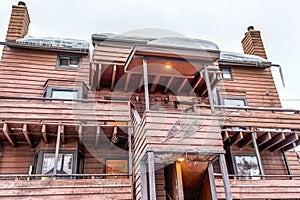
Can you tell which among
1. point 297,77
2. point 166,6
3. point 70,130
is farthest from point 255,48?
point 297,77

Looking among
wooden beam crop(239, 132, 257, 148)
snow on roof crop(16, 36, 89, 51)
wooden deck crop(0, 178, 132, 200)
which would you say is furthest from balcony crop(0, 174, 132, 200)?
snow on roof crop(16, 36, 89, 51)

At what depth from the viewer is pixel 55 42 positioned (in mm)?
10852

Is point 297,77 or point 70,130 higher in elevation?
point 297,77

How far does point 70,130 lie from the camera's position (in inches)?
327

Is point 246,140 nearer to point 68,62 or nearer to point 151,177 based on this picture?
point 151,177

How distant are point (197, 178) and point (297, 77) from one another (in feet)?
141

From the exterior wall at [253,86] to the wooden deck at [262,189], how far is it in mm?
3938

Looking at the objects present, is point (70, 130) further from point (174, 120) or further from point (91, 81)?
point (174, 120)

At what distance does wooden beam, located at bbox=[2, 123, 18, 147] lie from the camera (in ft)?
24.9

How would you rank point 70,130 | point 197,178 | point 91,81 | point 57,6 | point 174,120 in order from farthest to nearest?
1. point 57,6
2. point 91,81
3. point 70,130
4. point 197,178
5. point 174,120

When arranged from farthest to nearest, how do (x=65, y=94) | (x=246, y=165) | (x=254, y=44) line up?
1. (x=254, y=44)
2. (x=65, y=94)
3. (x=246, y=165)

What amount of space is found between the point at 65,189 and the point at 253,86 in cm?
861

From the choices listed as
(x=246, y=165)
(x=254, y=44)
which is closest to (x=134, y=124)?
(x=246, y=165)

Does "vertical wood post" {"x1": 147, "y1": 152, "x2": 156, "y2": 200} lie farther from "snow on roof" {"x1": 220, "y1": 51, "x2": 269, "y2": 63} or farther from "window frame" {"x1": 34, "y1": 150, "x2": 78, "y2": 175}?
"snow on roof" {"x1": 220, "y1": 51, "x2": 269, "y2": 63}
